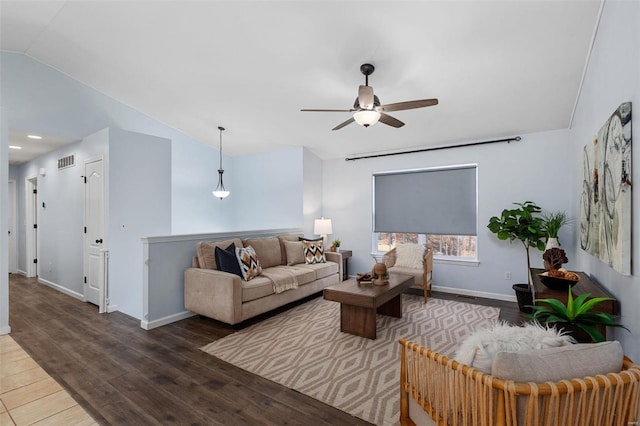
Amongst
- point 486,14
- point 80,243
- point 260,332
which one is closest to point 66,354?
point 260,332

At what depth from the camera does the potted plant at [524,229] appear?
396 cm

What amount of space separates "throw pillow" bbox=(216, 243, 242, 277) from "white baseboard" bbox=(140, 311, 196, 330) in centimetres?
81

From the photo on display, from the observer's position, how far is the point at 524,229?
13.3ft

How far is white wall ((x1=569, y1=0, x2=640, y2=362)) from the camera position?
162cm

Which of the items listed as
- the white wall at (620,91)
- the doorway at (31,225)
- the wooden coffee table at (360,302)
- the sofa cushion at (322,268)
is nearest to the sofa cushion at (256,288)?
the wooden coffee table at (360,302)

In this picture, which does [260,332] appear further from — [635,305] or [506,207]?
[506,207]

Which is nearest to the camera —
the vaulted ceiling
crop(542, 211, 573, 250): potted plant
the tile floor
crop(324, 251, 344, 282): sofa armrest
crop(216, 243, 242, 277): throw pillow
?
the tile floor

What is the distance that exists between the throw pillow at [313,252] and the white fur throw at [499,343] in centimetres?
373

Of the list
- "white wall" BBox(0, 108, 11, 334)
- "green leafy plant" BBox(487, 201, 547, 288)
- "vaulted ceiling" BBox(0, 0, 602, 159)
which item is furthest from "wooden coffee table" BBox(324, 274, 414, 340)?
"white wall" BBox(0, 108, 11, 334)

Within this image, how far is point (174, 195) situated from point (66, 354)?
144 inches

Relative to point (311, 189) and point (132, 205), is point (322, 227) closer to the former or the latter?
point (311, 189)

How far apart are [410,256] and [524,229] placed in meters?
1.61

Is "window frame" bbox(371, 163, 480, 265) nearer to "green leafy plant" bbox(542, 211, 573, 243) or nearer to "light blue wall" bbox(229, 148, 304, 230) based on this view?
"green leafy plant" bbox(542, 211, 573, 243)

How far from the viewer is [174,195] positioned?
20.1 ft
